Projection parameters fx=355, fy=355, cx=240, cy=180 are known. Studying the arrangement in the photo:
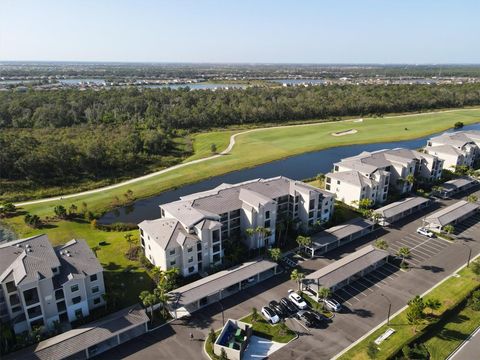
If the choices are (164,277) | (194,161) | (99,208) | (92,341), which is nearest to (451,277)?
(164,277)

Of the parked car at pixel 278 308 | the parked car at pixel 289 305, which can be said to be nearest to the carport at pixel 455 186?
the parked car at pixel 289 305

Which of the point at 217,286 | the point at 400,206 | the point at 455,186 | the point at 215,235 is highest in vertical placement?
the point at 215,235

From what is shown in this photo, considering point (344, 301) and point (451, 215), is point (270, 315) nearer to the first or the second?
point (344, 301)

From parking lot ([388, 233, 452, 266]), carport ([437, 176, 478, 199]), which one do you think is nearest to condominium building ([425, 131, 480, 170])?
carport ([437, 176, 478, 199])

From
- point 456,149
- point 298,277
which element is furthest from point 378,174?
point 298,277

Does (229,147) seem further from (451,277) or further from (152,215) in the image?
(451,277)

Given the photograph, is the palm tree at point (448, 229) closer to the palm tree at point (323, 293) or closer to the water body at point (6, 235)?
the palm tree at point (323, 293)

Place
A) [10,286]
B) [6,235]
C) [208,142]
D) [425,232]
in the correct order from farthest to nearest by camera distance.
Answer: [208,142] < [6,235] < [425,232] < [10,286]
